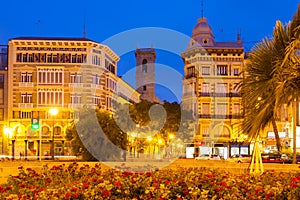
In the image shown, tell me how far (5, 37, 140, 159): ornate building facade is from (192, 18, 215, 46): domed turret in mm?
15998

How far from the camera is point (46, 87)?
70125 millimetres

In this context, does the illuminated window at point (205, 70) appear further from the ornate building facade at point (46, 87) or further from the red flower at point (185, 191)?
the red flower at point (185, 191)

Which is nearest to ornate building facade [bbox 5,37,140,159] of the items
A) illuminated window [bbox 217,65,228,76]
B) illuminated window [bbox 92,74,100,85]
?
illuminated window [bbox 92,74,100,85]

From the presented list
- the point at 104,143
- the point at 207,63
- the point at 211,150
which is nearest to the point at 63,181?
the point at 104,143

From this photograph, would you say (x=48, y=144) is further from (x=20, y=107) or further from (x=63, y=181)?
(x=63, y=181)

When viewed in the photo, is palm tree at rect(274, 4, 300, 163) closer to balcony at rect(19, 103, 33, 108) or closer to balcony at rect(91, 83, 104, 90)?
balcony at rect(19, 103, 33, 108)

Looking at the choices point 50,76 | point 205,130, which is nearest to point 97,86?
point 50,76

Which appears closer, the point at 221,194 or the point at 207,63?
the point at 221,194

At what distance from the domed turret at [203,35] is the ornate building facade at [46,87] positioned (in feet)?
52.5

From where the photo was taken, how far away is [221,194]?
1009 cm

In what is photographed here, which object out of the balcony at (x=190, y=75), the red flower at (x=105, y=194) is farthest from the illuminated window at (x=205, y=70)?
the red flower at (x=105, y=194)

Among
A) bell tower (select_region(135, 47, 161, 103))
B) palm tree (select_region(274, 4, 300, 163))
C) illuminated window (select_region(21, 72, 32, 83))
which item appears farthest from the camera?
bell tower (select_region(135, 47, 161, 103))

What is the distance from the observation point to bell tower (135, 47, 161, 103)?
376ft

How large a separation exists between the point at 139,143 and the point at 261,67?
1565 inches
